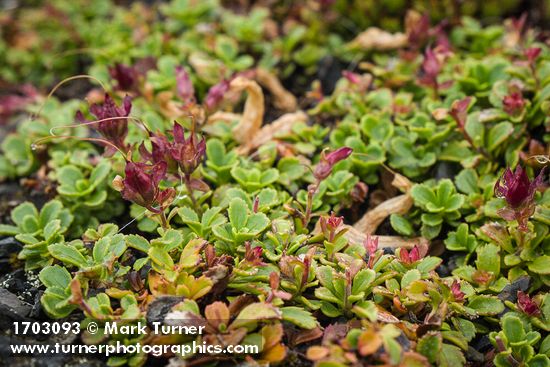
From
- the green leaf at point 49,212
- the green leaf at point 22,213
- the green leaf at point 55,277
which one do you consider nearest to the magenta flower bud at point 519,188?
the green leaf at point 55,277

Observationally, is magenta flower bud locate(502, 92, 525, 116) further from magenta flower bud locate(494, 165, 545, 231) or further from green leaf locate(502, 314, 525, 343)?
green leaf locate(502, 314, 525, 343)

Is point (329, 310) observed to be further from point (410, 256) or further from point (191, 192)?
point (191, 192)

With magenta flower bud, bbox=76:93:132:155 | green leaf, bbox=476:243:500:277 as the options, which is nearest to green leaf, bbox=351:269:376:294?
green leaf, bbox=476:243:500:277

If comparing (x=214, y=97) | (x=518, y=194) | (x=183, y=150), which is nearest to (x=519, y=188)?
(x=518, y=194)

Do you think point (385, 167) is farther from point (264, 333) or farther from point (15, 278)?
point (15, 278)

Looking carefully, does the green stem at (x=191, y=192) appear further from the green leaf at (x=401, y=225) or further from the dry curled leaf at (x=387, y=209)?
the green leaf at (x=401, y=225)

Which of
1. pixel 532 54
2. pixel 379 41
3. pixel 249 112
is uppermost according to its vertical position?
pixel 379 41

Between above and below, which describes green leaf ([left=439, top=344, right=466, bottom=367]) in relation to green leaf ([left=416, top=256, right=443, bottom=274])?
below

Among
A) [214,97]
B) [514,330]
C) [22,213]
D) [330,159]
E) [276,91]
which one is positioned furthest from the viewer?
[276,91]
